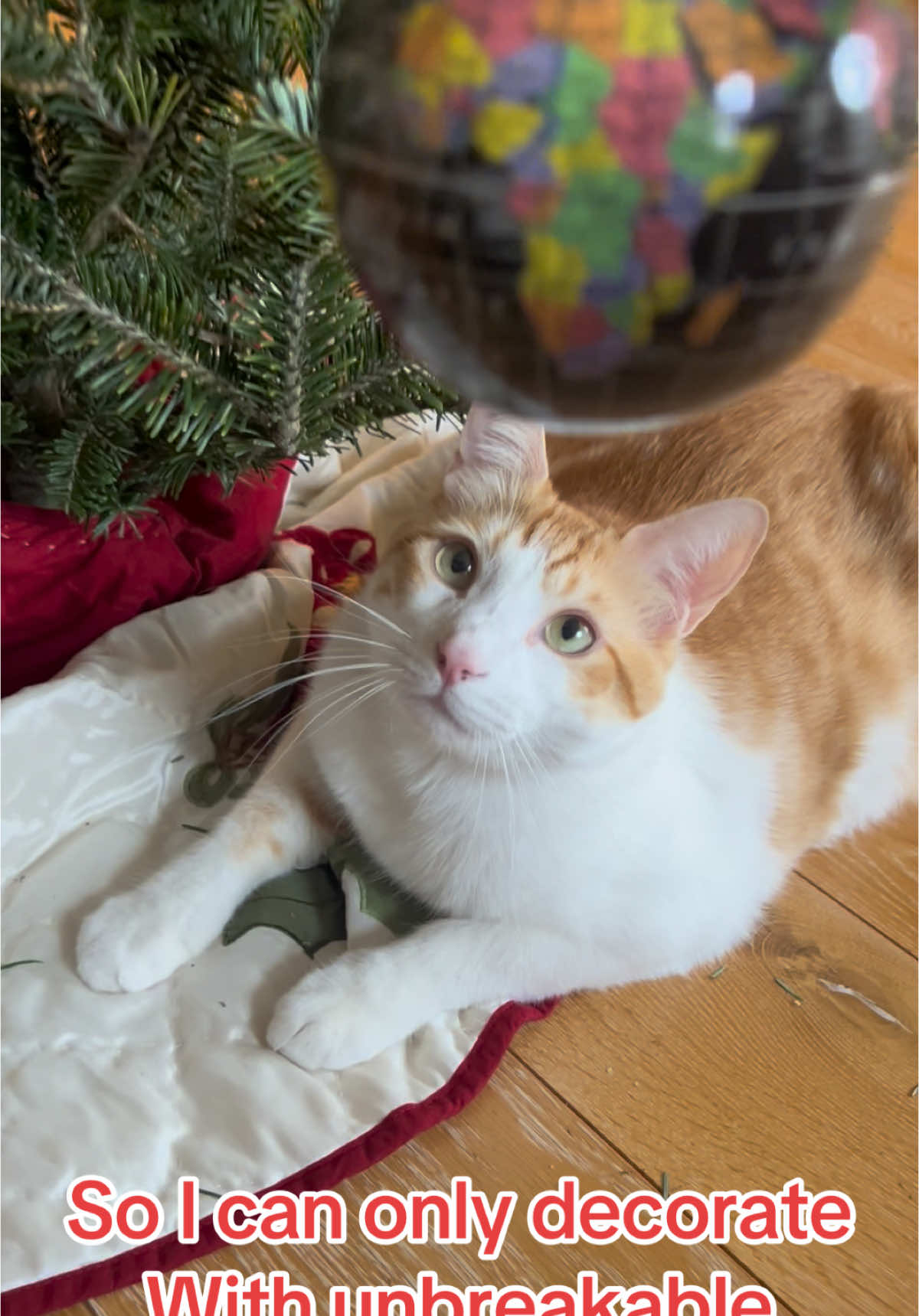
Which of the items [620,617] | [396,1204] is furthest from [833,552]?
[396,1204]

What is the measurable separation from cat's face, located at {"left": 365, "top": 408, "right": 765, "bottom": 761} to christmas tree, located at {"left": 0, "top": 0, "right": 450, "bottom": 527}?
0.10 metres

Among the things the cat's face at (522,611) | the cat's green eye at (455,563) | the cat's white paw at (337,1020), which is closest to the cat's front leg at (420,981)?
the cat's white paw at (337,1020)

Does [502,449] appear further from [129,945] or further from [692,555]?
[129,945]

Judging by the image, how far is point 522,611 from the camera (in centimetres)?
78

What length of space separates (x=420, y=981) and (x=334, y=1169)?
160 mm

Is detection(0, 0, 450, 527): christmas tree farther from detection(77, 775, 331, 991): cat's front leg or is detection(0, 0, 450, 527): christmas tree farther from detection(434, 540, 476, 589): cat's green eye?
detection(77, 775, 331, 991): cat's front leg

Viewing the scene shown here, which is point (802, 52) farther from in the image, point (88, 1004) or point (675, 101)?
point (88, 1004)

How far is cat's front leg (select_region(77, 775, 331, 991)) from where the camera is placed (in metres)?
0.90

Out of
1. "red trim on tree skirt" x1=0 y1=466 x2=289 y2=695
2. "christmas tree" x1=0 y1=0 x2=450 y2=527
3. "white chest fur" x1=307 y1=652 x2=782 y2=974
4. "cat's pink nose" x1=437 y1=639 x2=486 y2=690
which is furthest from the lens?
"red trim on tree skirt" x1=0 y1=466 x2=289 y2=695

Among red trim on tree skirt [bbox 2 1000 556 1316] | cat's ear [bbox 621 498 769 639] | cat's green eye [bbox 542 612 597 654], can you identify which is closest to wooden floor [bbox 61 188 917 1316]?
red trim on tree skirt [bbox 2 1000 556 1316]

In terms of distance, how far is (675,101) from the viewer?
9.5 inches

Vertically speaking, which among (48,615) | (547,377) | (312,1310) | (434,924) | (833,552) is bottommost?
(312,1310)

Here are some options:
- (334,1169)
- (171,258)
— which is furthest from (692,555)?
(334,1169)

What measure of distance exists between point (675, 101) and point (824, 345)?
1788 millimetres
